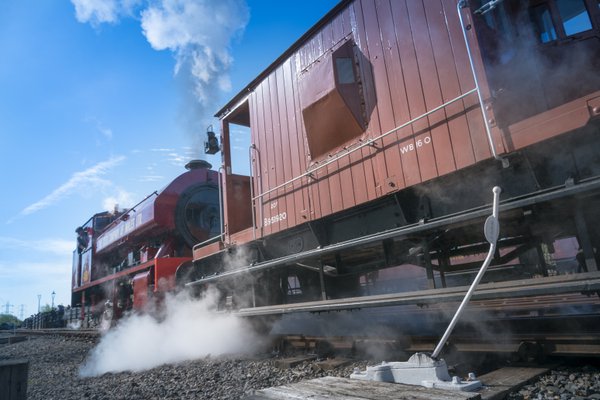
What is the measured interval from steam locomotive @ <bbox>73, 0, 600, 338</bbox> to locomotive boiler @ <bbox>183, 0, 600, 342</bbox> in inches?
0.5

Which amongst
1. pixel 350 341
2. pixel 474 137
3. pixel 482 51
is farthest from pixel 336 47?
pixel 350 341

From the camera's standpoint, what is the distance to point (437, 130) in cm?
338

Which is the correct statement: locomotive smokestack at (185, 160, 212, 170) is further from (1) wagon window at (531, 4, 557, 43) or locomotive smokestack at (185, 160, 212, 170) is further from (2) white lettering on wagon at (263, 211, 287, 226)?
(1) wagon window at (531, 4, 557, 43)

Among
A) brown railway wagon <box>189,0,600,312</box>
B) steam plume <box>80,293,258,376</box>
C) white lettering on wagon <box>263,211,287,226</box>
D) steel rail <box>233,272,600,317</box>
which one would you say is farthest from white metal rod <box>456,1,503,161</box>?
steam plume <box>80,293,258,376</box>

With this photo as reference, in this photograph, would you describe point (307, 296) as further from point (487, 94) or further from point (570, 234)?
point (487, 94)

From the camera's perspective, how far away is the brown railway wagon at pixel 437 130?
2.85 metres

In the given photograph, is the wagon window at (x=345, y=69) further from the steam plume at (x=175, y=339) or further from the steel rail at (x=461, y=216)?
the steam plume at (x=175, y=339)

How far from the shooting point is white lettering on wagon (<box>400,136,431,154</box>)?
11.4ft

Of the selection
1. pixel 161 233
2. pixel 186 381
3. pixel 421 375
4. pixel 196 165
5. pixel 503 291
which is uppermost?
pixel 196 165

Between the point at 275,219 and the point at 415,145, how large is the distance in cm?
229

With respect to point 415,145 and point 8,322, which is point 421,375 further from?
point 8,322

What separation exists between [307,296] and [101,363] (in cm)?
363

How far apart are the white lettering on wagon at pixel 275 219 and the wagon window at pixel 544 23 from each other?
3.33m

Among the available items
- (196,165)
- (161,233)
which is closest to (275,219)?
(161,233)
